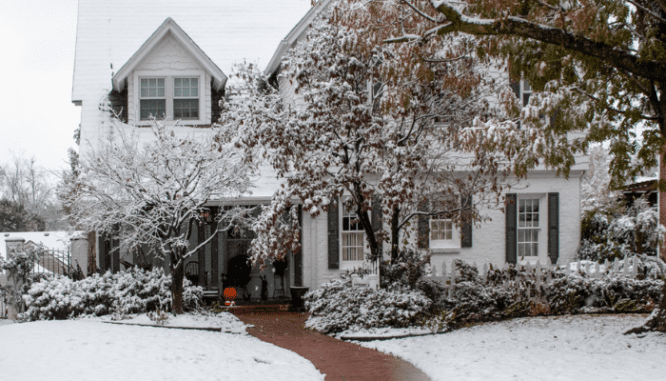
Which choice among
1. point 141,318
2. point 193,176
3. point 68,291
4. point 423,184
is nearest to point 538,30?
point 423,184

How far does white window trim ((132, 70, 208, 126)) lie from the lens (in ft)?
52.1

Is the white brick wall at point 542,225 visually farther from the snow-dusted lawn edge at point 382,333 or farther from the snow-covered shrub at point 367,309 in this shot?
the snow-dusted lawn edge at point 382,333

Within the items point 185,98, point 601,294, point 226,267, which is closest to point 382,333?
point 601,294

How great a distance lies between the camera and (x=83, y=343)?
8.91 meters

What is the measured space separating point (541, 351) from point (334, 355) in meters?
3.06

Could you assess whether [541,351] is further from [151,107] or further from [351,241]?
[151,107]

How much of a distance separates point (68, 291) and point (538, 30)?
33.2 ft

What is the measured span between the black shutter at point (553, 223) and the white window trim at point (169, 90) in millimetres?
9738

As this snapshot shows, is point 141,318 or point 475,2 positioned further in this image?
point 141,318

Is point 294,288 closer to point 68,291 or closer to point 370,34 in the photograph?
point 68,291

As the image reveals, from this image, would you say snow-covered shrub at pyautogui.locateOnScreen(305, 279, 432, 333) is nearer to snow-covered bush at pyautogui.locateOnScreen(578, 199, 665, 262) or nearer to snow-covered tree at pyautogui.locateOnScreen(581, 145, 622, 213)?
snow-covered bush at pyautogui.locateOnScreen(578, 199, 665, 262)

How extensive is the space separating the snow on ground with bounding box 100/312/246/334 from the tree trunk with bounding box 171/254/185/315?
189mm

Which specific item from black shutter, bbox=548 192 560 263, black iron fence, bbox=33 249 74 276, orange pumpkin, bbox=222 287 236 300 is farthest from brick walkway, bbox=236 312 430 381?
black shutter, bbox=548 192 560 263

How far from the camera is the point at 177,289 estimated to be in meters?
11.9
